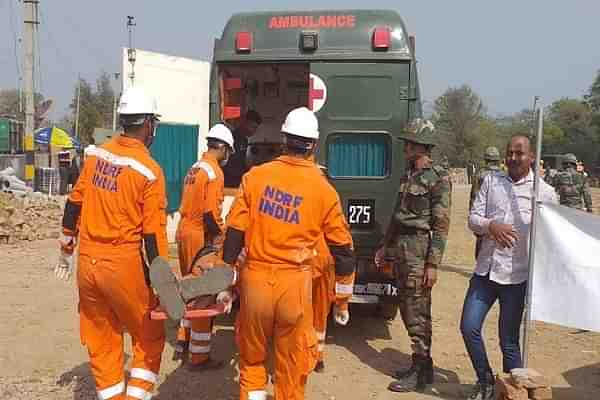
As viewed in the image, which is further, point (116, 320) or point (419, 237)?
point (419, 237)

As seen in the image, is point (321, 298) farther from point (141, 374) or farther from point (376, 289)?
point (141, 374)

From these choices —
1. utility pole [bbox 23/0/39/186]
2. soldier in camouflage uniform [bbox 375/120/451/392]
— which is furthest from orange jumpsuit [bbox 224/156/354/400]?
utility pole [bbox 23/0/39/186]

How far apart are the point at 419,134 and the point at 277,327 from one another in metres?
2.06

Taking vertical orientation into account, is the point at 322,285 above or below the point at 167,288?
below

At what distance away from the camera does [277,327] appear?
347cm

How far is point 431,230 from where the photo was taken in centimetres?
476

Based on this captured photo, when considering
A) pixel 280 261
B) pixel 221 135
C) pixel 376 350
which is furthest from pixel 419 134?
pixel 376 350

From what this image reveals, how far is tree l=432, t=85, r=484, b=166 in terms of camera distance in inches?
2254

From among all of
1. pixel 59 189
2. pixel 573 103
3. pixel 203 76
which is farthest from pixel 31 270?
pixel 573 103

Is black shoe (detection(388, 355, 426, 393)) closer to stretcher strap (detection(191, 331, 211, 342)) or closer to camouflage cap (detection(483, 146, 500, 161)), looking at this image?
stretcher strap (detection(191, 331, 211, 342))

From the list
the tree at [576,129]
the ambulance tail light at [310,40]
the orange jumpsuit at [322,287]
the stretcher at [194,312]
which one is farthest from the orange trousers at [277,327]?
the tree at [576,129]

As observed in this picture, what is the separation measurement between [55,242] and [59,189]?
12.0 meters

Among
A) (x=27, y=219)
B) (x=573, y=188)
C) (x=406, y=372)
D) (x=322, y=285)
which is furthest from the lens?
(x=27, y=219)

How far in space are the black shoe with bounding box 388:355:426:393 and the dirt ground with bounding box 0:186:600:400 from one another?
82mm
